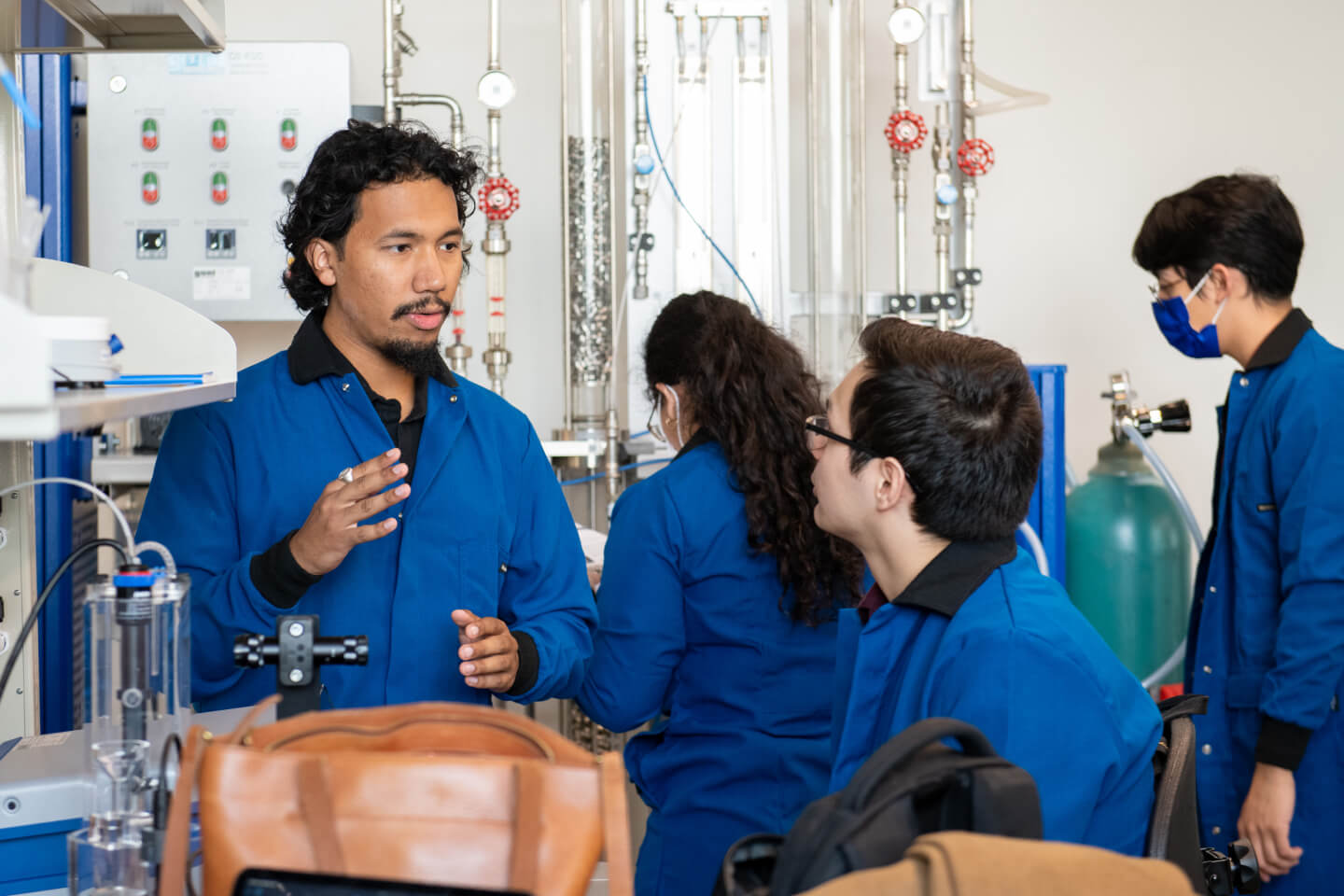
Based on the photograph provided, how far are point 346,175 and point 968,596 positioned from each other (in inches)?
38.0

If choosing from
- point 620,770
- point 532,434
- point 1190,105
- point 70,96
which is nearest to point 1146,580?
point 1190,105

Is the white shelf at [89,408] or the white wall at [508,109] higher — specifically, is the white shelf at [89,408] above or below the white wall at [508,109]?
below

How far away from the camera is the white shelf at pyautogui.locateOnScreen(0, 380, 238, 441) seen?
0.74 meters

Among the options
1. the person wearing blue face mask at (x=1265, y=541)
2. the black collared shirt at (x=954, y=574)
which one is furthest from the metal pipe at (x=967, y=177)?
the black collared shirt at (x=954, y=574)

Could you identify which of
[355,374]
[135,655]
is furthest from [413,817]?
[355,374]

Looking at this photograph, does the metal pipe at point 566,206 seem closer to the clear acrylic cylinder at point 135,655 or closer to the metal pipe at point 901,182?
the metal pipe at point 901,182

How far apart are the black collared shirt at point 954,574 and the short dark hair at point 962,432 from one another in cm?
1

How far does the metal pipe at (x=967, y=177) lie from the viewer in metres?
2.83

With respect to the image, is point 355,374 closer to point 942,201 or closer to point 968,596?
point 968,596

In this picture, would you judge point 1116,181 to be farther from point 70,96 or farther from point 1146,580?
point 70,96

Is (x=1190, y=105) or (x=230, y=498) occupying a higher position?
(x=1190, y=105)

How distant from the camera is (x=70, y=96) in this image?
2.76 meters

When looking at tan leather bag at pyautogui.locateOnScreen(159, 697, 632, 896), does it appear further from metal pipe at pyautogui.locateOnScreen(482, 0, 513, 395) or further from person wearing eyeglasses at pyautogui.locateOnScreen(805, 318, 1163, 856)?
metal pipe at pyautogui.locateOnScreen(482, 0, 513, 395)

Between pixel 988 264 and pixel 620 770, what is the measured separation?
110 inches
